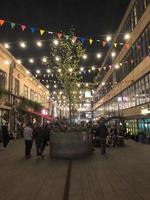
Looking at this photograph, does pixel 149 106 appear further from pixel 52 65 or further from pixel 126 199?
pixel 126 199

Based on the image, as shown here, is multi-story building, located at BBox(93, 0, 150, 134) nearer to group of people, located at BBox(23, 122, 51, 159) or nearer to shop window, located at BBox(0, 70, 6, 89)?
group of people, located at BBox(23, 122, 51, 159)

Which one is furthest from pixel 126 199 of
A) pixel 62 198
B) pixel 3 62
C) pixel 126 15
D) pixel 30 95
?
pixel 30 95

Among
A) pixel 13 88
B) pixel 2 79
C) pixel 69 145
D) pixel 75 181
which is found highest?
pixel 2 79

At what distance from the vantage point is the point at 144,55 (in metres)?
22.5

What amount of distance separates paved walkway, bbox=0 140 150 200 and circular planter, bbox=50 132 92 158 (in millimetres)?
1903

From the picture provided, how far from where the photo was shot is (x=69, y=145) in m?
11.6

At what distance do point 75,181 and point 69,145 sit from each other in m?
4.83

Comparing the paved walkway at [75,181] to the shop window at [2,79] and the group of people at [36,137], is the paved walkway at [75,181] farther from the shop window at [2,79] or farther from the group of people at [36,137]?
the shop window at [2,79]

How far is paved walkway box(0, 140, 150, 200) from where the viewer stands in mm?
5434

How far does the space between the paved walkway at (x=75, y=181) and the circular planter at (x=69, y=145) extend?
190 centimetres

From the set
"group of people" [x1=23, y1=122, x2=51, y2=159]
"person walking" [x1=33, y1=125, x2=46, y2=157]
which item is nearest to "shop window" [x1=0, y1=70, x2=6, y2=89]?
"group of people" [x1=23, y1=122, x2=51, y2=159]

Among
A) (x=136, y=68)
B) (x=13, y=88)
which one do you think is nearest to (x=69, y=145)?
(x=136, y=68)

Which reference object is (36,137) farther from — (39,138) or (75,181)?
(75,181)

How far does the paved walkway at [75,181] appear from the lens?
5434 mm
